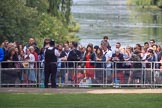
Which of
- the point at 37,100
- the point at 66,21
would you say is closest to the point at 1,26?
the point at 37,100

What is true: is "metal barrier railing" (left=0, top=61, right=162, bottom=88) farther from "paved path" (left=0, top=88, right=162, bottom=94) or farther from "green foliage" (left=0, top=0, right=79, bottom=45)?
"green foliage" (left=0, top=0, right=79, bottom=45)

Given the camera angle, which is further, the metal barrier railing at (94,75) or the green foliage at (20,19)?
the green foliage at (20,19)

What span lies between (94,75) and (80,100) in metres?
3.75

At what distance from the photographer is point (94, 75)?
21312 mm

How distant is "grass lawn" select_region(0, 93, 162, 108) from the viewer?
16562 millimetres

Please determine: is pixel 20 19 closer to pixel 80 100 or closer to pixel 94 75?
pixel 94 75

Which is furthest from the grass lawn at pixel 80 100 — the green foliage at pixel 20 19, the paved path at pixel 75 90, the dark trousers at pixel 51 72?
the green foliage at pixel 20 19

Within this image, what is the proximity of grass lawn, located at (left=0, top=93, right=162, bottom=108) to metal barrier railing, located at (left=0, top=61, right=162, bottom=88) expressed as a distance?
2168mm

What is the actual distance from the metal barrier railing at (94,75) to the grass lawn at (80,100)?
217cm

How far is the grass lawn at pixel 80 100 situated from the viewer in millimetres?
16562

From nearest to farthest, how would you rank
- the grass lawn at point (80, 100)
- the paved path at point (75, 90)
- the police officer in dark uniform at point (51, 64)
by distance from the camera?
the grass lawn at point (80, 100) < the paved path at point (75, 90) < the police officer in dark uniform at point (51, 64)

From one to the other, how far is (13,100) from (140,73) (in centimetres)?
576

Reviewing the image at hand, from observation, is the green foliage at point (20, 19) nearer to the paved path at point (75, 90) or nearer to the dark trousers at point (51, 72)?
the dark trousers at point (51, 72)

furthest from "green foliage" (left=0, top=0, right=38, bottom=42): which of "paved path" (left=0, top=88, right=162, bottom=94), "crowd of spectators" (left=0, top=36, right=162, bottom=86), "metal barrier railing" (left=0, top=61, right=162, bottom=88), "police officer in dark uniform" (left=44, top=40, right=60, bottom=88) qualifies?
"paved path" (left=0, top=88, right=162, bottom=94)
